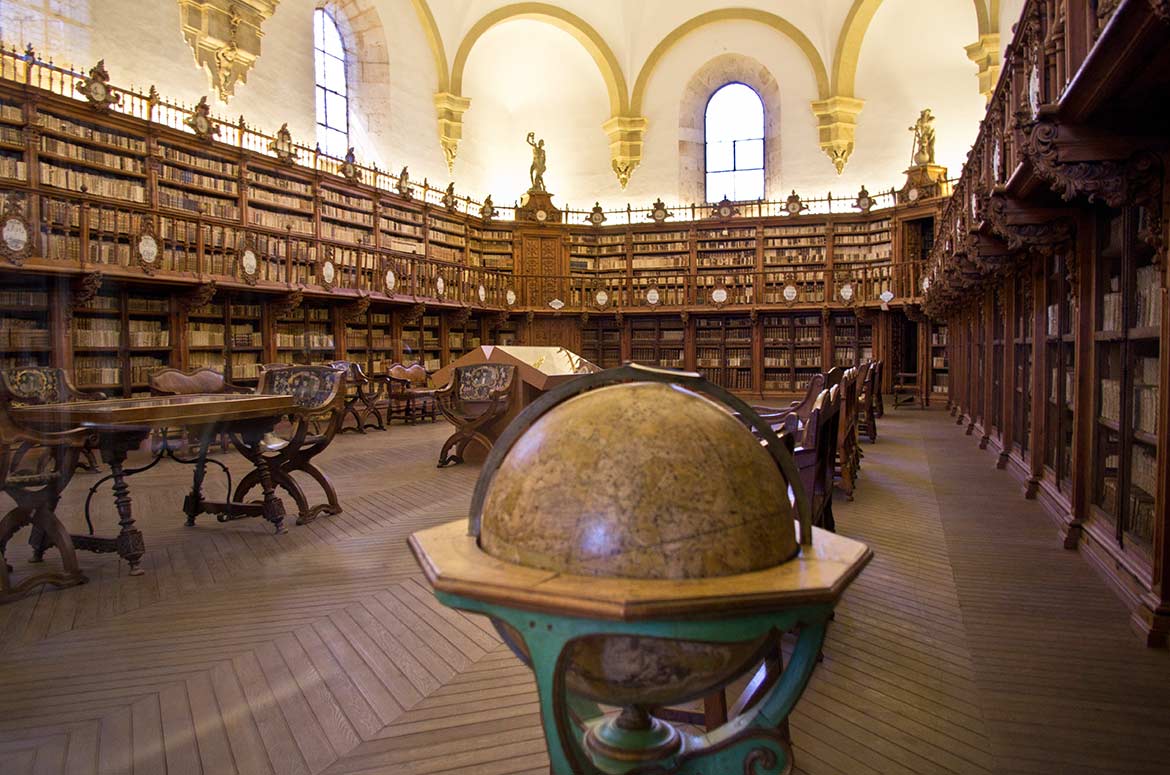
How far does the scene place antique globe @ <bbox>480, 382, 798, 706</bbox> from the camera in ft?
3.75

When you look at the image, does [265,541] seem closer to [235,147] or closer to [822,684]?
[822,684]

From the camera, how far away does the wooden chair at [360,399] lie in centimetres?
837

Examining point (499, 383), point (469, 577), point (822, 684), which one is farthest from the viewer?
point (499, 383)

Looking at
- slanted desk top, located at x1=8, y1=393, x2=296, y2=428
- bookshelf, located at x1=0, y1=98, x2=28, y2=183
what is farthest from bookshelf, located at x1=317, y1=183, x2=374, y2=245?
slanted desk top, located at x1=8, y1=393, x2=296, y2=428

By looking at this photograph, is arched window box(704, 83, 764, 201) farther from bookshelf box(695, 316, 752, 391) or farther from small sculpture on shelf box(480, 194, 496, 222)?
small sculpture on shelf box(480, 194, 496, 222)

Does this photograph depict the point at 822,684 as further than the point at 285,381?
No

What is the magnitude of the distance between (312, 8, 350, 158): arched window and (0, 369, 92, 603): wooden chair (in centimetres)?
1125

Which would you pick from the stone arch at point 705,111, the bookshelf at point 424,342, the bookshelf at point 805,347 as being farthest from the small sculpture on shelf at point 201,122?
the stone arch at point 705,111

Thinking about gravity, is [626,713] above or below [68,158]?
below

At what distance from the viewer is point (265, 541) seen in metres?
4.17

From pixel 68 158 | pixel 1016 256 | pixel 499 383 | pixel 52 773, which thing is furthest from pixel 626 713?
pixel 68 158

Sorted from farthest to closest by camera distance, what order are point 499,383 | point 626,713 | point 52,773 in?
1. point 499,383
2. point 52,773
3. point 626,713

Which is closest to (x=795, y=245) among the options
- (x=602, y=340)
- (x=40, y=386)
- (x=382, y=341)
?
(x=602, y=340)

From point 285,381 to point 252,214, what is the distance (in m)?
6.68
